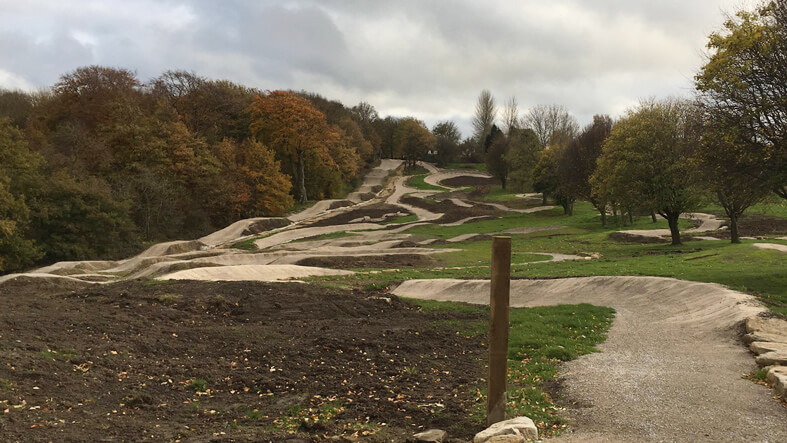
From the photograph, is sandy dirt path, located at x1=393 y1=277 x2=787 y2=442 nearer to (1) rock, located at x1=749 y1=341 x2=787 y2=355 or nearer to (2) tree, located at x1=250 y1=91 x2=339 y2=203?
(1) rock, located at x1=749 y1=341 x2=787 y2=355

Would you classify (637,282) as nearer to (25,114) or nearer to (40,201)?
(40,201)

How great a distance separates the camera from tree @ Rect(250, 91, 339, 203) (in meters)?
67.3

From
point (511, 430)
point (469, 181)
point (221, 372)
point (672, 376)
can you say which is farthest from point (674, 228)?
point (469, 181)

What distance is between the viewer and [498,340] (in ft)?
23.6

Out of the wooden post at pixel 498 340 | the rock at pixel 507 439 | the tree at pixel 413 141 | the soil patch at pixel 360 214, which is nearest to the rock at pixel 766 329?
the wooden post at pixel 498 340

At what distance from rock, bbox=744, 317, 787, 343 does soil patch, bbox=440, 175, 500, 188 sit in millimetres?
94251

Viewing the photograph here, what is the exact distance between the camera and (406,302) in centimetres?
1839

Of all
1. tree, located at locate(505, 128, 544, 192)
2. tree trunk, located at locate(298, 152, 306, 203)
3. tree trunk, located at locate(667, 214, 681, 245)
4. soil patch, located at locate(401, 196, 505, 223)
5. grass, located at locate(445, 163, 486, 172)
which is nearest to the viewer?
tree trunk, located at locate(667, 214, 681, 245)

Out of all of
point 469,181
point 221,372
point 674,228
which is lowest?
point 221,372

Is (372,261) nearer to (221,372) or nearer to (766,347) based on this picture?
(221,372)

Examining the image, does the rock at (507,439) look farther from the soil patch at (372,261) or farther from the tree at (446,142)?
the tree at (446,142)

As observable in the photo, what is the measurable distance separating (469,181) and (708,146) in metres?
93.9

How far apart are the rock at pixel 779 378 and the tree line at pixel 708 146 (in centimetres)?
1139

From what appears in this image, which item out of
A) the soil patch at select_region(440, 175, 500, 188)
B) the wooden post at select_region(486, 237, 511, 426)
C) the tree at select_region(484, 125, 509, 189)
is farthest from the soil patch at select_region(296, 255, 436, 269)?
the soil patch at select_region(440, 175, 500, 188)
